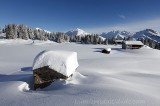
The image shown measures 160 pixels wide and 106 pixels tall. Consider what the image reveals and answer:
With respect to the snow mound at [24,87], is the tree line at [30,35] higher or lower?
higher

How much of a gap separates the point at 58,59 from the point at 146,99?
763cm

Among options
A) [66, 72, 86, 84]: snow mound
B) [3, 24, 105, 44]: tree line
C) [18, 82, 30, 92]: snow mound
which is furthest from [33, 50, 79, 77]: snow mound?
→ [3, 24, 105, 44]: tree line

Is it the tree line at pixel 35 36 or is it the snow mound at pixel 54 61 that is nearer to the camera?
the snow mound at pixel 54 61

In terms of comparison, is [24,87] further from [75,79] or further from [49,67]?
[75,79]

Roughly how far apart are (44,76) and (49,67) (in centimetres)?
93

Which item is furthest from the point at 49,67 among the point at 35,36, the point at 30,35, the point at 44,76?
the point at 35,36

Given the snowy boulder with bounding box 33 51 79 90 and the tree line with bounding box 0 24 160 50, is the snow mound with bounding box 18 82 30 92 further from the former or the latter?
the tree line with bounding box 0 24 160 50

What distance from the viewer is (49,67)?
16.7 m

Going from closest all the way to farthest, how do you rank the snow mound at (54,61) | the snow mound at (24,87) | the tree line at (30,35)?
the snow mound at (24,87) → the snow mound at (54,61) → the tree line at (30,35)

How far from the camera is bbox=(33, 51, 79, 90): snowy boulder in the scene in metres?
16.6

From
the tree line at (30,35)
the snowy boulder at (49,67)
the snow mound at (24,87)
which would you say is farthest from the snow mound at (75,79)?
the tree line at (30,35)

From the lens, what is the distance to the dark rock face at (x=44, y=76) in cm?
1675

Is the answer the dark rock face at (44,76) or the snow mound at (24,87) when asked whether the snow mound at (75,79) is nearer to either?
the dark rock face at (44,76)

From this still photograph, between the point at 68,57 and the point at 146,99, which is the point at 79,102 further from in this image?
the point at 68,57
